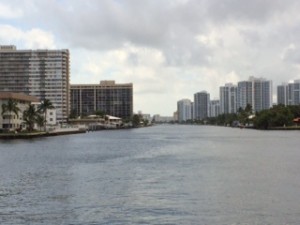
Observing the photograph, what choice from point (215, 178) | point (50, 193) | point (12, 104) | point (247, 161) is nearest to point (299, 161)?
point (247, 161)

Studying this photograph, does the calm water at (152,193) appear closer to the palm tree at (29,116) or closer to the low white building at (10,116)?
the low white building at (10,116)

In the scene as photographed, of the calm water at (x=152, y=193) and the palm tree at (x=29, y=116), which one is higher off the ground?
the palm tree at (x=29, y=116)

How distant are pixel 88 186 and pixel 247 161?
901 inches

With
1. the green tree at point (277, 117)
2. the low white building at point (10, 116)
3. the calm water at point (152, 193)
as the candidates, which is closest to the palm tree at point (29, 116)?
the low white building at point (10, 116)

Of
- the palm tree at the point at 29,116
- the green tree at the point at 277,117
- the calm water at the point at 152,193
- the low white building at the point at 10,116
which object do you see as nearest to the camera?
the calm water at the point at 152,193

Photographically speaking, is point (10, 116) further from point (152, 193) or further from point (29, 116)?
point (152, 193)

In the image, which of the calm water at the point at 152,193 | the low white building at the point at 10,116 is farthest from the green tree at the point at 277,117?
the calm water at the point at 152,193

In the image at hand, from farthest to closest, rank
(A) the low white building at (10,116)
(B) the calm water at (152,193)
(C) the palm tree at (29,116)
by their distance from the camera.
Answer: (C) the palm tree at (29,116), (A) the low white building at (10,116), (B) the calm water at (152,193)

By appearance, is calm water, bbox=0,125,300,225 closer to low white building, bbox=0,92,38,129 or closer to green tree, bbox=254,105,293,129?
low white building, bbox=0,92,38,129

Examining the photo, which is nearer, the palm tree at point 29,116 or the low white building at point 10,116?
the low white building at point 10,116

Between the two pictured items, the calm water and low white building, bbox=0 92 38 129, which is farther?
low white building, bbox=0 92 38 129

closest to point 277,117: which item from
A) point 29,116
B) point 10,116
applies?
point 29,116

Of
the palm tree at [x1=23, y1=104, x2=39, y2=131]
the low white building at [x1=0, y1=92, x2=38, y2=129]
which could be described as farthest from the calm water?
the palm tree at [x1=23, y1=104, x2=39, y2=131]

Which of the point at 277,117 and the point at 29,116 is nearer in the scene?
the point at 29,116
